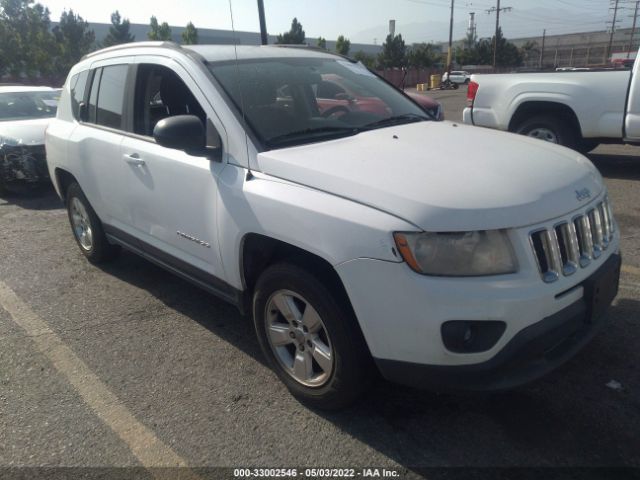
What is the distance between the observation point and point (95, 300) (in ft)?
14.3

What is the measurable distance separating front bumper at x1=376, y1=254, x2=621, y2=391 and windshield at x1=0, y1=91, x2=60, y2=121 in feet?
28.3

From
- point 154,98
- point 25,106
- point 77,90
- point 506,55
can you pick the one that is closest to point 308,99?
point 154,98

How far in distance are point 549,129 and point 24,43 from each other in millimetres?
39892

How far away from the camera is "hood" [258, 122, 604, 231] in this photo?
87.9 inches

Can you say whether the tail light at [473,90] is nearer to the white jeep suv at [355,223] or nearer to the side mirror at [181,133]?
the white jeep suv at [355,223]

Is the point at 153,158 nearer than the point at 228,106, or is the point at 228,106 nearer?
the point at 228,106

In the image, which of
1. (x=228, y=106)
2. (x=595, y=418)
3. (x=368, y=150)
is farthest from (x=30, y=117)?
(x=595, y=418)

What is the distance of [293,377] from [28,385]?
5.26 feet

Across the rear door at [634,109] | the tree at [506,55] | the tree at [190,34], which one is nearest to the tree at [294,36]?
the tree at [190,34]

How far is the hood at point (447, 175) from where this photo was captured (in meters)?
2.23

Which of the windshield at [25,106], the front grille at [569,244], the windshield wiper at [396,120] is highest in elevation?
the windshield wiper at [396,120]

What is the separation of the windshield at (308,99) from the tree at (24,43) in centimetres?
3935

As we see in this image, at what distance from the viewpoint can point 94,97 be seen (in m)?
4.43

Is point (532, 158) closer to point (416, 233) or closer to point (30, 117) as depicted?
point (416, 233)
